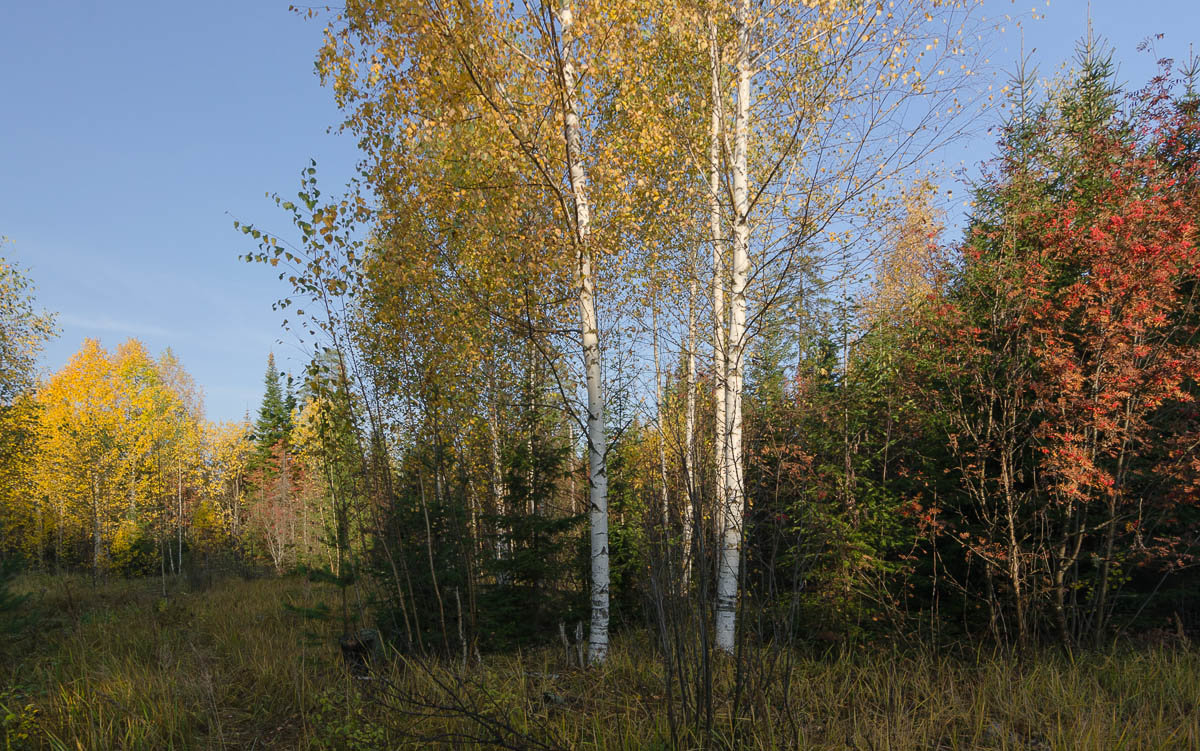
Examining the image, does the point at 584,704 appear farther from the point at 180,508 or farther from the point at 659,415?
the point at 180,508

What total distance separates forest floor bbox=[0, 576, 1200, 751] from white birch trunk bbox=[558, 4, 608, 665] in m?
0.41

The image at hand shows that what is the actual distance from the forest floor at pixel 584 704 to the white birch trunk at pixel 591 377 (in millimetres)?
407

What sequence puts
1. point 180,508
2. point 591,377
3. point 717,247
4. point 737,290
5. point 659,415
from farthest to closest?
point 180,508 < point 717,247 < point 737,290 < point 591,377 < point 659,415

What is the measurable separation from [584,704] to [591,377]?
8.05 ft

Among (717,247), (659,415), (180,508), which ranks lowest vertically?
(180,508)

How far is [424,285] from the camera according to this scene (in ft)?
18.6

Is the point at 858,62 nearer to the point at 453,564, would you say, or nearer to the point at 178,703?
the point at 453,564

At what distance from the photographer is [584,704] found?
398cm

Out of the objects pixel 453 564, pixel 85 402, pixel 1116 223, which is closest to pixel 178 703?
pixel 453 564

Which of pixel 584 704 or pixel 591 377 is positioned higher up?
pixel 591 377

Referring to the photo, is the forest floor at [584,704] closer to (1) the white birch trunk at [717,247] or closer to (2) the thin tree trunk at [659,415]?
(2) the thin tree trunk at [659,415]

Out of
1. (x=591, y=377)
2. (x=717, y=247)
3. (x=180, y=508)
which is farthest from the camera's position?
(x=180, y=508)

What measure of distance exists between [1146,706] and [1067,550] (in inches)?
91.5

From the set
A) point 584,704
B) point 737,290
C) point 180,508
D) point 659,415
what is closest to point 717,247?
point 737,290
